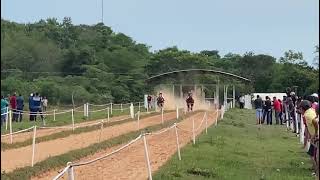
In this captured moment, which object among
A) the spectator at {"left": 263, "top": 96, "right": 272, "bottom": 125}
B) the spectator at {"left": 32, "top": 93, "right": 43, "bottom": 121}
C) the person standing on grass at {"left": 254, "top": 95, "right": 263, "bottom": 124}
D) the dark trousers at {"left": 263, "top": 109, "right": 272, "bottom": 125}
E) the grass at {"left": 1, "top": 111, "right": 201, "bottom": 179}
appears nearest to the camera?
the grass at {"left": 1, "top": 111, "right": 201, "bottom": 179}

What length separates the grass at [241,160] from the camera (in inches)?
464

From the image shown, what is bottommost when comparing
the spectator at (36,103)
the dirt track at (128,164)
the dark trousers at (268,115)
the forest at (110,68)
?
the dirt track at (128,164)

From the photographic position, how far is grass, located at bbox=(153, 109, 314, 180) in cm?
1180

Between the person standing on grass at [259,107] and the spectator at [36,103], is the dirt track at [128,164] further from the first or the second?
the person standing on grass at [259,107]

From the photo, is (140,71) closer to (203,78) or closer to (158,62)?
(158,62)

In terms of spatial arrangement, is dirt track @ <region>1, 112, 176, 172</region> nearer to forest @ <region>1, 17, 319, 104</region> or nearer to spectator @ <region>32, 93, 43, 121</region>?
spectator @ <region>32, 93, 43, 121</region>

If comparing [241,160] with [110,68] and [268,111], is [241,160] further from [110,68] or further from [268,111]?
[110,68]

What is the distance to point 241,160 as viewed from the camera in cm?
1465

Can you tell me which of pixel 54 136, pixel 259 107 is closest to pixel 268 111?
pixel 259 107

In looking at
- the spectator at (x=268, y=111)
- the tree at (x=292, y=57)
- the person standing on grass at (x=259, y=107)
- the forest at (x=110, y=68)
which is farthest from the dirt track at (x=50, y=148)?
the tree at (x=292, y=57)

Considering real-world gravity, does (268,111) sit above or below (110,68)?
below

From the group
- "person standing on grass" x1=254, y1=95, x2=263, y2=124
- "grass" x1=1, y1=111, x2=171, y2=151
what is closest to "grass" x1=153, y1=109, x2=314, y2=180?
"grass" x1=1, y1=111, x2=171, y2=151

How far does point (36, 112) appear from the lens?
89.4ft

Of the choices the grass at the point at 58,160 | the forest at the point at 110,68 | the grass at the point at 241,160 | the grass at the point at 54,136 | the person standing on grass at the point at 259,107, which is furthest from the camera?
the forest at the point at 110,68
